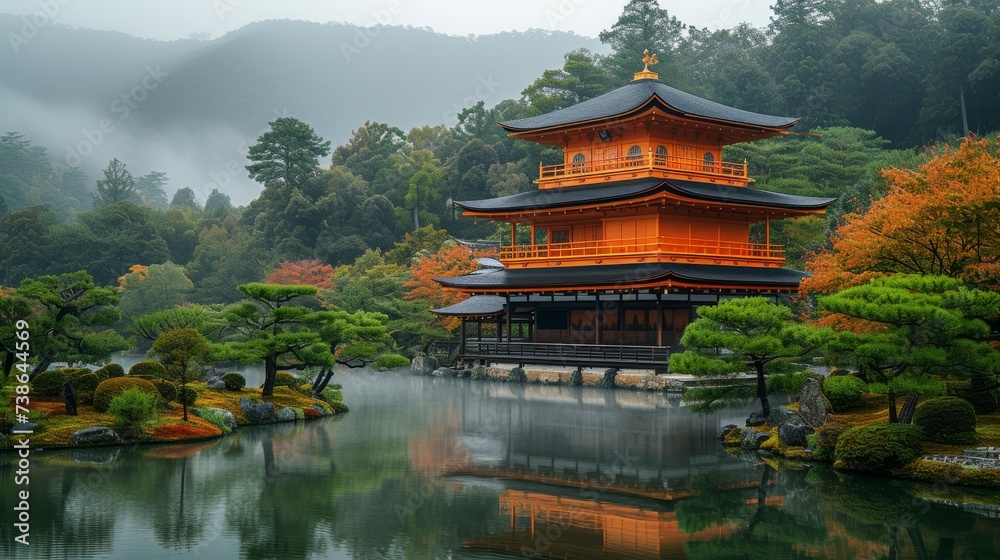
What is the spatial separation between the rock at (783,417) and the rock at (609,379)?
46.3 ft

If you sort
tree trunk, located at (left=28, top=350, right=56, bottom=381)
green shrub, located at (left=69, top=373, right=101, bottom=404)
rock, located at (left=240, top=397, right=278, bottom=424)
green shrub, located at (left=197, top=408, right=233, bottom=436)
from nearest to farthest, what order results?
1. green shrub, located at (left=69, top=373, right=101, bottom=404)
2. green shrub, located at (left=197, top=408, right=233, bottom=436)
3. tree trunk, located at (left=28, top=350, right=56, bottom=381)
4. rock, located at (left=240, top=397, right=278, bottom=424)

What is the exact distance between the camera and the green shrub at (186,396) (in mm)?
23984

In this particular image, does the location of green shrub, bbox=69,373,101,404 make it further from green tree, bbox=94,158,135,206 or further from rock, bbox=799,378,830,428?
green tree, bbox=94,158,135,206

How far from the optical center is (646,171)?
124 feet

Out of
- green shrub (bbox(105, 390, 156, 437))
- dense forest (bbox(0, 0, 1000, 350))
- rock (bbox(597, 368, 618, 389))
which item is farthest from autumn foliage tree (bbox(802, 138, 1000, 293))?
dense forest (bbox(0, 0, 1000, 350))

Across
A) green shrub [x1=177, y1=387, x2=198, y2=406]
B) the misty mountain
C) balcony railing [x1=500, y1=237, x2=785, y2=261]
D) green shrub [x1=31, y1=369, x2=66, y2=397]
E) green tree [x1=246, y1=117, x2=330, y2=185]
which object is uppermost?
the misty mountain

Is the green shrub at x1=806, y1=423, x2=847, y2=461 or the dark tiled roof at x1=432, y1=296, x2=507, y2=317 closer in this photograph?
the green shrub at x1=806, y1=423, x2=847, y2=461

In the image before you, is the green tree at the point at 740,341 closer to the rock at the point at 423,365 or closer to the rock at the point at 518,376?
the rock at the point at 518,376

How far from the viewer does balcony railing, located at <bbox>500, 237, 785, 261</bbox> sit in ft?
120

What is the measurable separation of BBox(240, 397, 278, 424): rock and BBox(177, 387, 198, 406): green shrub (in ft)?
5.73

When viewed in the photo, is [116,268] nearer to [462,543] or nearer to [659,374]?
[659,374]

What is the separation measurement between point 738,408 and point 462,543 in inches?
704

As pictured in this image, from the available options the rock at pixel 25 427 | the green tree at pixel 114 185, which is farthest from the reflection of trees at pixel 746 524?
the green tree at pixel 114 185

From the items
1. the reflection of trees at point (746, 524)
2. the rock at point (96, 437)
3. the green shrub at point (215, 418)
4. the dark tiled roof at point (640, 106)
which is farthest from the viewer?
the dark tiled roof at point (640, 106)
